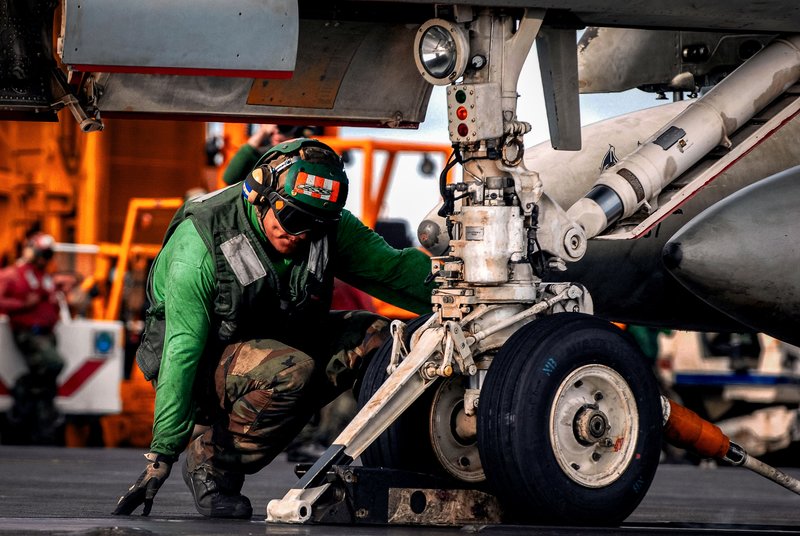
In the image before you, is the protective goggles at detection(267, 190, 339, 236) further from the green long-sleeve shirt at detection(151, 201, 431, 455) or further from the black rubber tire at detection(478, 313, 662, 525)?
the black rubber tire at detection(478, 313, 662, 525)

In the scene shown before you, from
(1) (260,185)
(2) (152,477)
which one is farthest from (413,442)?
(1) (260,185)

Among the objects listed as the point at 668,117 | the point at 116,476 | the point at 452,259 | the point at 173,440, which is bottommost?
the point at 116,476

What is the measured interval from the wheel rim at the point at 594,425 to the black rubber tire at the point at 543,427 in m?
0.03

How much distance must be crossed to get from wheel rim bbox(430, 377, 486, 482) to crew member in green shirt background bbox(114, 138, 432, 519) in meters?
0.62

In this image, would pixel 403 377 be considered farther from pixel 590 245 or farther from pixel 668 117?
pixel 668 117

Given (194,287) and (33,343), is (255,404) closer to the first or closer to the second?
(194,287)

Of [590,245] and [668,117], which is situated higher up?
[668,117]

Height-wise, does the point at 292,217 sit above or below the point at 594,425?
above

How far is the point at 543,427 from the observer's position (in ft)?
18.6

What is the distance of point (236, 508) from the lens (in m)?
6.37

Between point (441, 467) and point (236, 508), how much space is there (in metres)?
0.85

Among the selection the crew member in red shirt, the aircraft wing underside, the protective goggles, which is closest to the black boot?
the protective goggles

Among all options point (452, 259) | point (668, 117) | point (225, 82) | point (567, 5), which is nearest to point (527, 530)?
point (452, 259)

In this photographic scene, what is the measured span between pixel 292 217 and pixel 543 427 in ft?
4.47
